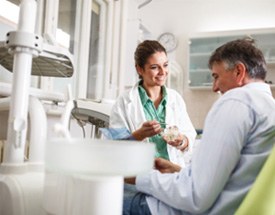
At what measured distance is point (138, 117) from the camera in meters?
1.71

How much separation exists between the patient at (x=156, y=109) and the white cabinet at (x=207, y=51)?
2489 millimetres

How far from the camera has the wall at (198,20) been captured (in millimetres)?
4254

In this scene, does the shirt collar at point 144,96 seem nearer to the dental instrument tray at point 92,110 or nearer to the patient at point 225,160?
the dental instrument tray at point 92,110

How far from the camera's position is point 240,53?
3.77 ft

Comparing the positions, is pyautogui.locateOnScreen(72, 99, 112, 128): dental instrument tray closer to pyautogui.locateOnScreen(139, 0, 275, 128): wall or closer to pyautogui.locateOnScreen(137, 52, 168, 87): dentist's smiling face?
pyautogui.locateOnScreen(137, 52, 168, 87): dentist's smiling face

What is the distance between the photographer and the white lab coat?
1.67 m

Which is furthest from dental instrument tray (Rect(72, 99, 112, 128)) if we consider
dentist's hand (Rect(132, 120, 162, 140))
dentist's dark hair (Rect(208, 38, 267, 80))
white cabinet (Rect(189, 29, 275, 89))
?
white cabinet (Rect(189, 29, 275, 89))

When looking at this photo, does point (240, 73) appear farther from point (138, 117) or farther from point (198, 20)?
point (198, 20)

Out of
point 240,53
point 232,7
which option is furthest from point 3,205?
point 232,7

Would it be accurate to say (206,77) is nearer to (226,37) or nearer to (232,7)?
(226,37)

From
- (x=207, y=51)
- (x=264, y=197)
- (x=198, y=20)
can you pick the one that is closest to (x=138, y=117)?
(x=264, y=197)

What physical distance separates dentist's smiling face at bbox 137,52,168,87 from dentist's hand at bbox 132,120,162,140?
0.48 metres

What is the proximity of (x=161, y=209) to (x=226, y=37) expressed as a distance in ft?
11.8

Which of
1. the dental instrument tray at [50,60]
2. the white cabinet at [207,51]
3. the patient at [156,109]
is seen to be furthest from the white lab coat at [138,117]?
the white cabinet at [207,51]
